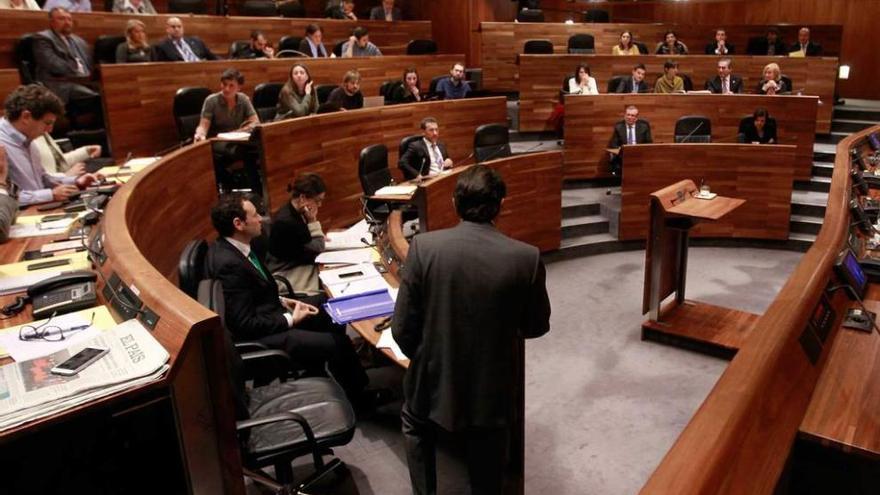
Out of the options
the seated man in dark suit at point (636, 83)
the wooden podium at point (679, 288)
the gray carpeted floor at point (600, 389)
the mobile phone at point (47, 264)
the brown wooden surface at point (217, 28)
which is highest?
the brown wooden surface at point (217, 28)

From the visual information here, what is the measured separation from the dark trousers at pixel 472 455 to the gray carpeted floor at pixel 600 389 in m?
0.47

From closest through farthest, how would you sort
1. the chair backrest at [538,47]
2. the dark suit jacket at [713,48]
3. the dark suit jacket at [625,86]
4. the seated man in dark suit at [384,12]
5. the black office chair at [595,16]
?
the dark suit jacket at [625,86] → the chair backrest at [538,47] → the seated man in dark suit at [384,12] → the dark suit jacket at [713,48] → the black office chair at [595,16]

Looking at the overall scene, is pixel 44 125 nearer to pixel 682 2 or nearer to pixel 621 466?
pixel 621 466

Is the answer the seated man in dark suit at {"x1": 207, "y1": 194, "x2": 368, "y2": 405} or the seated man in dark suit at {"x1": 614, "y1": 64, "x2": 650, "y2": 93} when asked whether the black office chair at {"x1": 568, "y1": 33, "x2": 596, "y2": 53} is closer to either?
the seated man in dark suit at {"x1": 614, "y1": 64, "x2": 650, "y2": 93}

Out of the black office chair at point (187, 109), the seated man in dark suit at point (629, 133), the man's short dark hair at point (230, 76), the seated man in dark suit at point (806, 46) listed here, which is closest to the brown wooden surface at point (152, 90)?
the black office chair at point (187, 109)

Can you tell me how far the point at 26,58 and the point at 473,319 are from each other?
4.65 metres

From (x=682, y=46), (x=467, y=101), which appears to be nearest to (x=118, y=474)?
(x=467, y=101)

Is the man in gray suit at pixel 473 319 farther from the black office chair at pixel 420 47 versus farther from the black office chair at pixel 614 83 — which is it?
the black office chair at pixel 420 47

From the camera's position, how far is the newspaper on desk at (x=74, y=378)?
4.16 feet

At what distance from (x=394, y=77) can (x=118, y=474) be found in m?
6.39

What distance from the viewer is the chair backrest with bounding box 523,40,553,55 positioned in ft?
27.5

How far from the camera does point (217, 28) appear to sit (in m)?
6.63

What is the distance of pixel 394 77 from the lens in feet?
24.3

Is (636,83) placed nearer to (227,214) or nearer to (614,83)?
(614,83)
